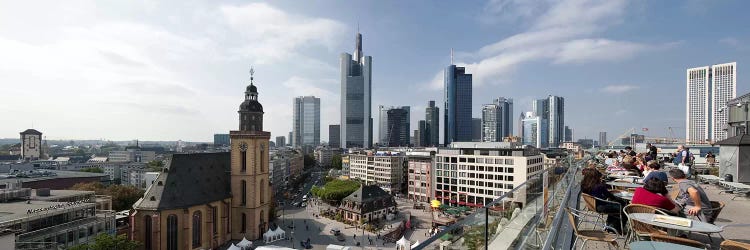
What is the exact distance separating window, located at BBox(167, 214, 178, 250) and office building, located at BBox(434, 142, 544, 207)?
1537 inches

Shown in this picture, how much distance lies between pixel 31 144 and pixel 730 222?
192m

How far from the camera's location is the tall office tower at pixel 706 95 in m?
134

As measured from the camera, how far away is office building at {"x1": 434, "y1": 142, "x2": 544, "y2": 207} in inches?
1978

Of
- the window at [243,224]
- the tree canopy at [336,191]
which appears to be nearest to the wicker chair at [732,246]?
the window at [243,224]

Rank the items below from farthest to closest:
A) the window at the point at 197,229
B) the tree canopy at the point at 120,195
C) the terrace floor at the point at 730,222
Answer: the tree canopy at the point at 120,195 < the window at the point at 197,229 < the terrace floor at the point at 730,222

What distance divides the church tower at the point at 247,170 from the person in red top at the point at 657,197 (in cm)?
3204

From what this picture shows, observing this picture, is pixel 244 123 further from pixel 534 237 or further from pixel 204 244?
pixel 534 237

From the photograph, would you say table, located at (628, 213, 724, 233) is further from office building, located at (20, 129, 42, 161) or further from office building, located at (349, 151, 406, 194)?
office building, located at (20, 129, 42, 161)

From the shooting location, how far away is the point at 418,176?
63.4 meters

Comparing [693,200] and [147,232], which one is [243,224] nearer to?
[147,232]

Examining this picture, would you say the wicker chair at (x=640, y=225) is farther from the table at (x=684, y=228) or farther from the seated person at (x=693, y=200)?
the seated person at (x=693, y=200)

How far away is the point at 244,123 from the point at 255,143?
7.53ft

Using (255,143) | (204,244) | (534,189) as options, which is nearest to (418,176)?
(255,143)

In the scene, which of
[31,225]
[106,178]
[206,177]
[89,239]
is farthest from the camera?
[106,178]
